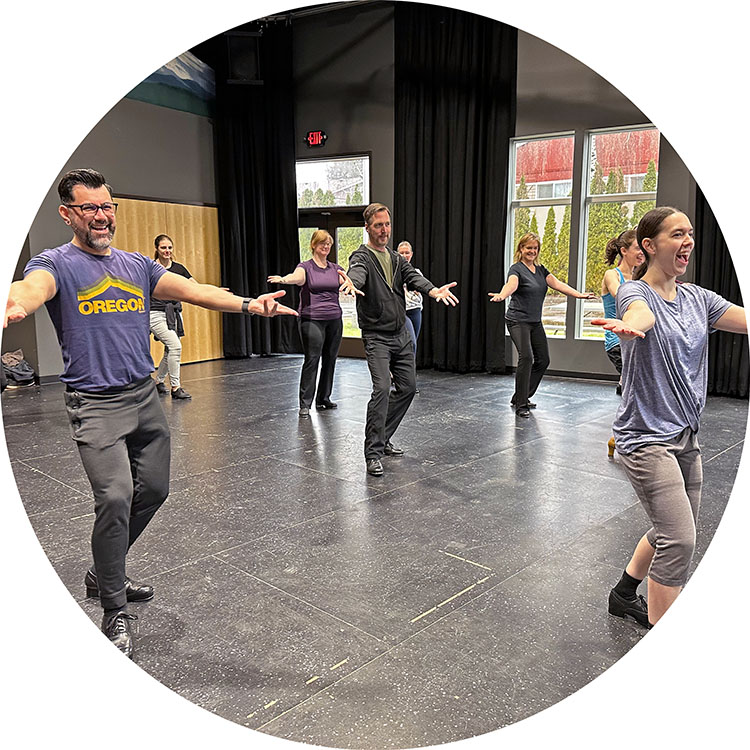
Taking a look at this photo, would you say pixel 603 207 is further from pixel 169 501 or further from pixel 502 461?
pixel 169 501

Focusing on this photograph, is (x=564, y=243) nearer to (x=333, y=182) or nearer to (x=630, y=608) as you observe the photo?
(x=333, y=182)

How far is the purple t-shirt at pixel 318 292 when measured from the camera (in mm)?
6301

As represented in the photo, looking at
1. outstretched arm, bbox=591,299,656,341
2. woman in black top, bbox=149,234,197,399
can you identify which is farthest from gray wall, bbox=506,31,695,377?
outstretched arm, bbox=591,299,656,341

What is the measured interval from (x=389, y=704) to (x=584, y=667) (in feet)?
2.18

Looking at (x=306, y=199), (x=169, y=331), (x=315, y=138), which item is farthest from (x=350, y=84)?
(x=169, y=331)

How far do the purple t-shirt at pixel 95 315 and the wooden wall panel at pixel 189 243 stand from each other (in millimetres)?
7221

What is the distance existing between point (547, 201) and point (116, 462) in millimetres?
7302

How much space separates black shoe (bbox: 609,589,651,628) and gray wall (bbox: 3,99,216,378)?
7.28 m

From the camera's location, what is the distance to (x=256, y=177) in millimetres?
10477

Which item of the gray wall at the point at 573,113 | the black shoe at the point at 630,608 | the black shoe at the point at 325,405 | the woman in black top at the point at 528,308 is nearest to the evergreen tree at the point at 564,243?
the gray wall at the point at 573,113

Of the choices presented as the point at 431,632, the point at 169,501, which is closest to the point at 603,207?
the point at 169,501

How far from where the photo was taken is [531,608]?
9.03ft

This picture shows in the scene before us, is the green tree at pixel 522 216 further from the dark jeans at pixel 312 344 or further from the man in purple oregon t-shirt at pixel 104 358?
the man in purple oregon t-shirt at pixel 104 358

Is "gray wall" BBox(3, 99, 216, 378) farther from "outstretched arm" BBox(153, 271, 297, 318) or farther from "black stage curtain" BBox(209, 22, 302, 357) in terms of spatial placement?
"outstretched arm" BBox(153, 271, 297, 318)
